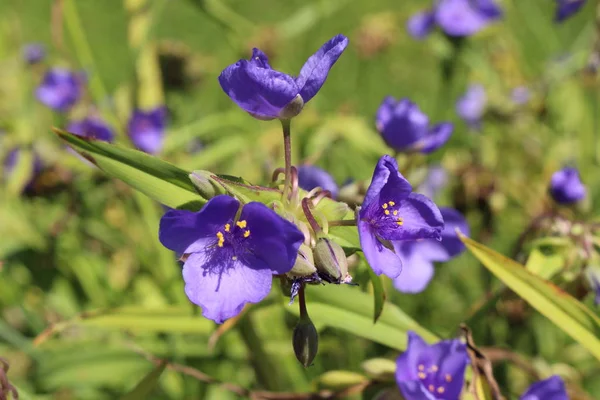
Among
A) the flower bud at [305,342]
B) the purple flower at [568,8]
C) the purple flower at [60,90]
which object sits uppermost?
the purple flower at [568,8]

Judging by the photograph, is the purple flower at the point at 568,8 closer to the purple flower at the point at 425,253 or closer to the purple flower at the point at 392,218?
the purple flower at the point at 425,253

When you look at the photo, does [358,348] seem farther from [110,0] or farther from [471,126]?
[110,0]

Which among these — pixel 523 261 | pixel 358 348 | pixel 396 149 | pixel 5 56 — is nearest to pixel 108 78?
pixel 5 56

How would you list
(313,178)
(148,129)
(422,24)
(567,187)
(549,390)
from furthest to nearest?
1. (422,24)
2. (148,129)
3. (567,187)
4. (313,178)
5. (549,390)

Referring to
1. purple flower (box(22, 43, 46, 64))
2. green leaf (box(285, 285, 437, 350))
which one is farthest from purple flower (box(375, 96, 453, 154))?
purple flower (box(22, 43, 46, 64))

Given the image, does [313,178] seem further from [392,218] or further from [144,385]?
[144,385]

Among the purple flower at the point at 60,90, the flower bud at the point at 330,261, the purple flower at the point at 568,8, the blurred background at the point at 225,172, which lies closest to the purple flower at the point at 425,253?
the blurred background at the point at 225,172

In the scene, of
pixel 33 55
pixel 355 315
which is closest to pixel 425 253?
pixel 355 315
